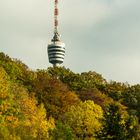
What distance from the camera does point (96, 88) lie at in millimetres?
173375

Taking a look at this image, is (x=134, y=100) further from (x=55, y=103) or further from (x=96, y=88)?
(x=55, y=103)

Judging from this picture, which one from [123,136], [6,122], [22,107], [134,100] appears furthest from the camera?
[134,100]

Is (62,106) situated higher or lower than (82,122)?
higher

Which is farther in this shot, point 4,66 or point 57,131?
point 4,66

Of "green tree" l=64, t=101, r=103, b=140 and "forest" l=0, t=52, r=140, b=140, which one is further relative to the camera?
"green tree" l=64, t=101, r=103, b=140

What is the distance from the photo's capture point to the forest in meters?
88.1

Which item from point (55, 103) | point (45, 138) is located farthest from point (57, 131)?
point (55, 103)

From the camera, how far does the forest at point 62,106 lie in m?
88.1

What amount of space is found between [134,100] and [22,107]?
57439mm

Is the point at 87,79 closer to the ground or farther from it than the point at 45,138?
farther from it

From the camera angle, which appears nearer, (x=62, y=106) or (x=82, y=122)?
(x=82, y=122)

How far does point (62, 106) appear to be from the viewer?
461 ft

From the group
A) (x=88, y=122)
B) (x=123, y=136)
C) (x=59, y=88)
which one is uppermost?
(x=59, y=88)

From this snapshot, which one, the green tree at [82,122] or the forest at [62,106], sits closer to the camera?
the forest at [62,106]
